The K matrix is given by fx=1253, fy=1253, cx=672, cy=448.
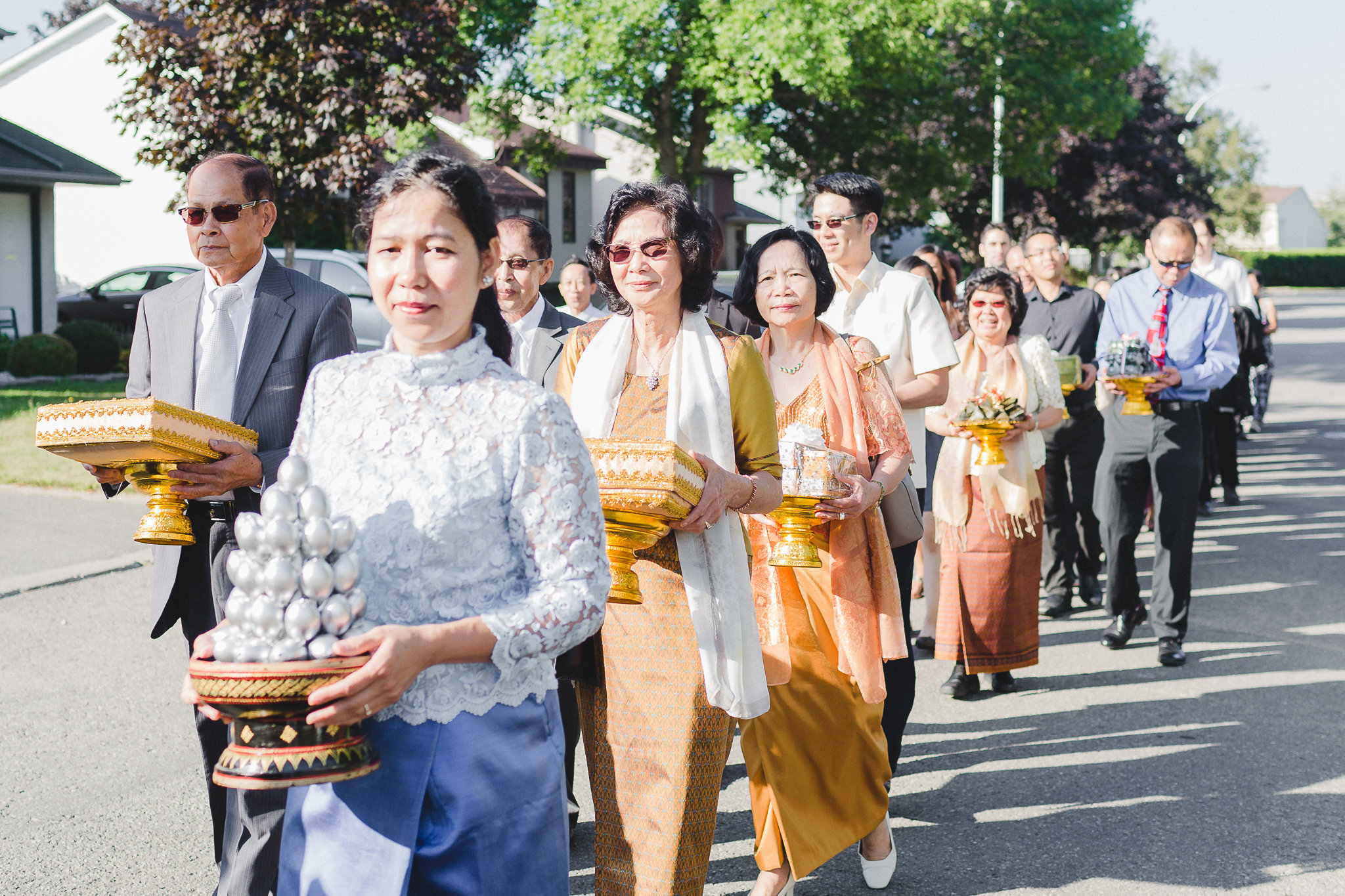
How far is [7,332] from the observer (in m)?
23.1

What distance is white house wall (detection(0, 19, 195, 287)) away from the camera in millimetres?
31219

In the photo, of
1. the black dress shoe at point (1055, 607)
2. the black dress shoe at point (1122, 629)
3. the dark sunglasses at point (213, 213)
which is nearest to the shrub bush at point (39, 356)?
the black dress shoe at point (1055, 607)

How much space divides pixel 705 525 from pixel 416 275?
1.31m

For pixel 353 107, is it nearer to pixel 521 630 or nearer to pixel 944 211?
pixel 521 630

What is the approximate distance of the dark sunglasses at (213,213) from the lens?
11.8 feet

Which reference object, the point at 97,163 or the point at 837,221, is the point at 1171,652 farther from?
the point at 97,163

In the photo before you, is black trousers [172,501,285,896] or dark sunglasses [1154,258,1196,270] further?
dark sunglasses [1154,258,1196,270]

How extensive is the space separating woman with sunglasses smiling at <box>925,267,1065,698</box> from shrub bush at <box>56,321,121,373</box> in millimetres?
18404

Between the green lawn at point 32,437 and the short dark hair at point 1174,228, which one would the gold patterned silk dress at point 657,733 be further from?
the green lawn at point 32,437

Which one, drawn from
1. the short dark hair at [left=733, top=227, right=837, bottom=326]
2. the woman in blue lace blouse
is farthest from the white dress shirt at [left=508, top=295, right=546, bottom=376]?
the woman in blue lace blouse

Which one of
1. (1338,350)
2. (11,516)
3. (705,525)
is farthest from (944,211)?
(705,525)

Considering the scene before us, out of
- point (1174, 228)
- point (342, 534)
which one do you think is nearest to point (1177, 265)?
point (1174, 228)

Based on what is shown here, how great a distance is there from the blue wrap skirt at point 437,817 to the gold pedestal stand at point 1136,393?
567 cm

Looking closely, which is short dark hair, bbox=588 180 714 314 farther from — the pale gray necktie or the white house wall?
the white house wall
